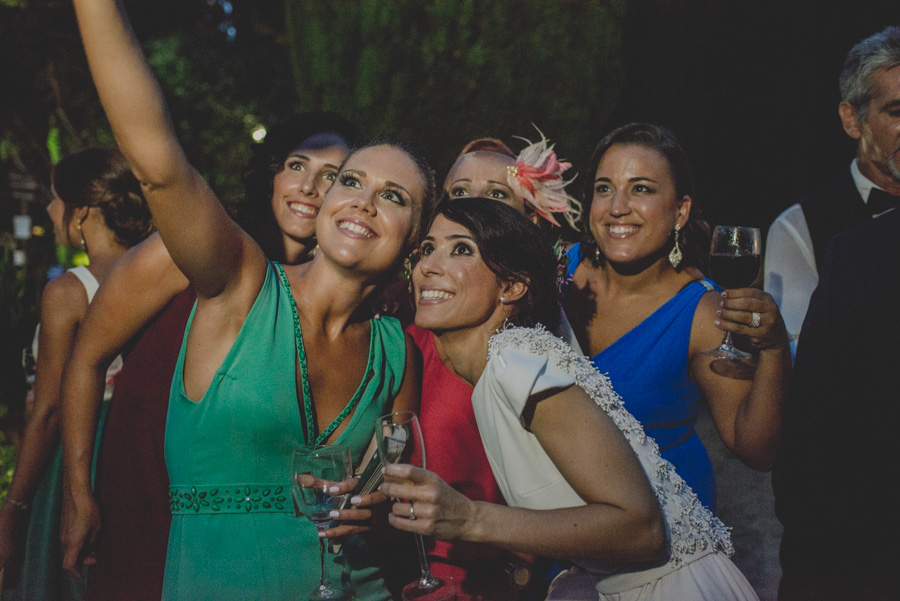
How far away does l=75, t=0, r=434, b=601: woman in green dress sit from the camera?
5.92 ft

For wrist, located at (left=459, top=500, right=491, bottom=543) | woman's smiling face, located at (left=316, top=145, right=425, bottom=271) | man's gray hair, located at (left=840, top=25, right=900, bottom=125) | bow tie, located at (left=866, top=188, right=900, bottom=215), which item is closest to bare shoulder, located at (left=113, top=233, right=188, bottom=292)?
woman's smiling face, located at (left=316, top=145, right=425, bottom=271)

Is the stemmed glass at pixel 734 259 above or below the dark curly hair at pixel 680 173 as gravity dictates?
below

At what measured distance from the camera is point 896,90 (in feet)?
10.3

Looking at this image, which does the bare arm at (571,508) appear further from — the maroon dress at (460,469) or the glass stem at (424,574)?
the maroon dress at (460,469)

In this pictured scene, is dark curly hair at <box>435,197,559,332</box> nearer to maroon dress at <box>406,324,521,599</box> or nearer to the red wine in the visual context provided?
maroon dress at <box>406,324,521,599</box>

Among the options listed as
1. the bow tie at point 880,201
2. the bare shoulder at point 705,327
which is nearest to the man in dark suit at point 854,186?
the bow tie at point 880,201

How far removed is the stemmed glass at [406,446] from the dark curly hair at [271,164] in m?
1.94

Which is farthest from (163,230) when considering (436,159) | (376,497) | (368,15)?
(368,15)

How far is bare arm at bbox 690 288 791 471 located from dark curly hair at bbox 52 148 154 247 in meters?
2.58

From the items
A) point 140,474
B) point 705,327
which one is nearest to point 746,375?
point 705,327

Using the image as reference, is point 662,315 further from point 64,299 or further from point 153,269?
point 64,299

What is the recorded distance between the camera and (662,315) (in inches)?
121

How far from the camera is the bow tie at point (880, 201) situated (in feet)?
11.6

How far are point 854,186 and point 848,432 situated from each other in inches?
80.5
